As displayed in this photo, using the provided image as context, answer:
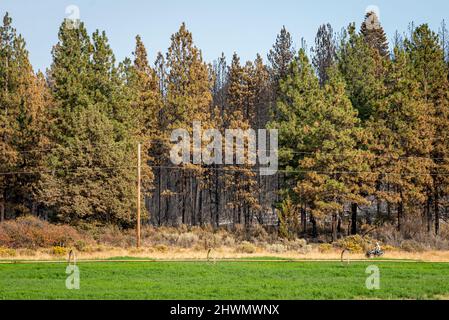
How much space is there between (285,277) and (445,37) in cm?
5858

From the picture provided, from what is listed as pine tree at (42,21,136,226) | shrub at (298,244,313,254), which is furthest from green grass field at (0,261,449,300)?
pine tree at (42,21,136,226)

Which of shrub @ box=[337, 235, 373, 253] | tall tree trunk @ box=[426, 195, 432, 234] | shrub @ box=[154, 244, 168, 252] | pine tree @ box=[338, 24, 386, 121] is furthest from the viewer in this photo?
pine tree @ box=[338, 24, 386, 121]

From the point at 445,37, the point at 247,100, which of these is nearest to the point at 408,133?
the point at 247,100

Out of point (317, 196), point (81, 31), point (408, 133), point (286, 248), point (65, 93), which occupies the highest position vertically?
point (81, 31)

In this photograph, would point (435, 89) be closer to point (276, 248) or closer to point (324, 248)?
point (324, 248)

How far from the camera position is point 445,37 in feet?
242

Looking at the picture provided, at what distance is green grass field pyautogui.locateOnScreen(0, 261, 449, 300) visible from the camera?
19.8 meters

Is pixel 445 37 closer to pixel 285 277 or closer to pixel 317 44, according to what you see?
pixel 317 44

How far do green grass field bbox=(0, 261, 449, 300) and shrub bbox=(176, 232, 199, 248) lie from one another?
12.7 metres

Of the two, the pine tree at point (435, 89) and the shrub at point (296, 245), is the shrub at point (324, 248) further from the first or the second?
the pine tree at point (435, 89)

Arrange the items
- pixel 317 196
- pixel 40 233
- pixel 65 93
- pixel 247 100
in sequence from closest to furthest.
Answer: pixel 40 233 → pixel 317 196 → pixel 65 93 → pixel 247 100

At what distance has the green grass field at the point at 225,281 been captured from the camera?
19.8m

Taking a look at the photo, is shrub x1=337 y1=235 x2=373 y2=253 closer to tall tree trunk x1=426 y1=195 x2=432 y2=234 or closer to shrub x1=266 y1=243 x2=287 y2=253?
shrub x1=266 y1=243 x2=287 y2=253
